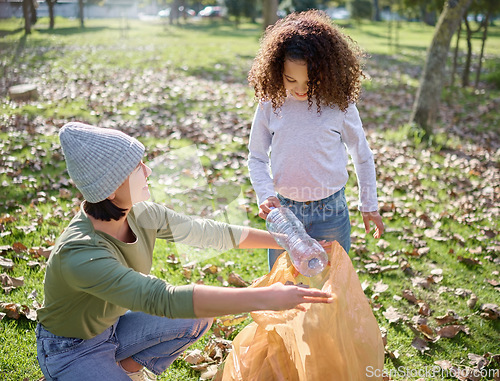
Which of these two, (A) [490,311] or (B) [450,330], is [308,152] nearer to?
(B) [450,330]

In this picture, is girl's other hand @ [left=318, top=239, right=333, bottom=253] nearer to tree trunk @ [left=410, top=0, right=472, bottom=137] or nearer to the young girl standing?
the young girl standing

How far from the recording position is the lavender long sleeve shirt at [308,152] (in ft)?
7.91

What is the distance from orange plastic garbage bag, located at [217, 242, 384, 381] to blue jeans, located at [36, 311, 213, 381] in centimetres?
29

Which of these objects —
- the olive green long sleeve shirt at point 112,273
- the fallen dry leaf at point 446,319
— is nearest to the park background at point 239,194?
the fallen dry leaf at point 446,319

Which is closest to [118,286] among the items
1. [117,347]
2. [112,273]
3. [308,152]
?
[112,273]

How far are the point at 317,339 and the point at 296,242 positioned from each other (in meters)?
0.51

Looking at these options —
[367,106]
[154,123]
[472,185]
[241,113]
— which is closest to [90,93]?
[154,123]

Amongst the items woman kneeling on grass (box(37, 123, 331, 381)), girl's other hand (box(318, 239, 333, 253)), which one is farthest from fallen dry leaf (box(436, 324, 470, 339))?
woman kneeling on grass (box(37, 123, 331, 381))

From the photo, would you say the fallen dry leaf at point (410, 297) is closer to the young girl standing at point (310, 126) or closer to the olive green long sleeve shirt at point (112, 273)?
the young girl standing at point (310, 126)

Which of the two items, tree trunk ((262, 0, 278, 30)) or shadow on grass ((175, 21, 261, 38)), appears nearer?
tree trunk ((262, 0, 278, 30))

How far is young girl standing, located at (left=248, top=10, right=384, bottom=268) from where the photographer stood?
228 cm

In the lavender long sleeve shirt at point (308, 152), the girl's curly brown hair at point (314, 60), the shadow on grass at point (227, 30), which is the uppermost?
the shadow on grass at point (227, 30)

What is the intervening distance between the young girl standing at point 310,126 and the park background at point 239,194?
50 cm

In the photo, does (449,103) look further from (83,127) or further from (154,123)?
(83,127)
